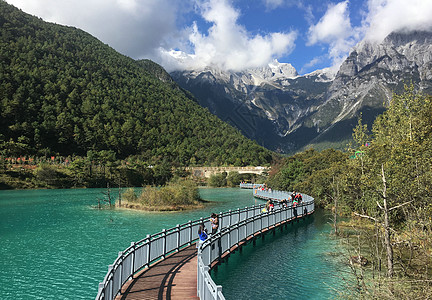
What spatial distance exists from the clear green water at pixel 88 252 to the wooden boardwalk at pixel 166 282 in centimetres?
204

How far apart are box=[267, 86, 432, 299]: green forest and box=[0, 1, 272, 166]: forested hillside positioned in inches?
3576

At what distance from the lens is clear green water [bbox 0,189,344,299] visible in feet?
44.3

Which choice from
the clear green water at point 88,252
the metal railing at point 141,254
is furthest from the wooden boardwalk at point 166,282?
the clear green water at point 88,252

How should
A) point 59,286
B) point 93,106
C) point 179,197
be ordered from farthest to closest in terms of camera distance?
point 93,106 < point 179,197 < point 59,286

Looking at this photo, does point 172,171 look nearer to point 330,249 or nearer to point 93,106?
point 93,106

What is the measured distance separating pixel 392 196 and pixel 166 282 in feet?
48.0

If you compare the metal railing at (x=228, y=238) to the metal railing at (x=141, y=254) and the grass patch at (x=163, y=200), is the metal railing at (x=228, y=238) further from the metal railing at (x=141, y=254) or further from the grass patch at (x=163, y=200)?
the grass patch at (x=163, y=200)

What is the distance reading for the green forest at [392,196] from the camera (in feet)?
31.1

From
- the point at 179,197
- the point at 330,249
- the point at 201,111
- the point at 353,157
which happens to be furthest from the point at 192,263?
the point at 201,111

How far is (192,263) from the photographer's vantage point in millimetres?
13898

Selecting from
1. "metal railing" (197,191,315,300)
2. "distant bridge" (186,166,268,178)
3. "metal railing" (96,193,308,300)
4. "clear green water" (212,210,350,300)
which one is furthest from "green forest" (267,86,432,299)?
"distant bridge" (186,166,268,178)

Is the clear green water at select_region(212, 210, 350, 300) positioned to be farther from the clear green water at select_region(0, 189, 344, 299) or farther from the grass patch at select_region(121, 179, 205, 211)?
the grass patch at select_region(121, 179, 205, 211)

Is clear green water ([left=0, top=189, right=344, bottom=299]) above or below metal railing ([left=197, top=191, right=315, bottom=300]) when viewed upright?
below

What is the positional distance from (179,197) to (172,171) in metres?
69.1
